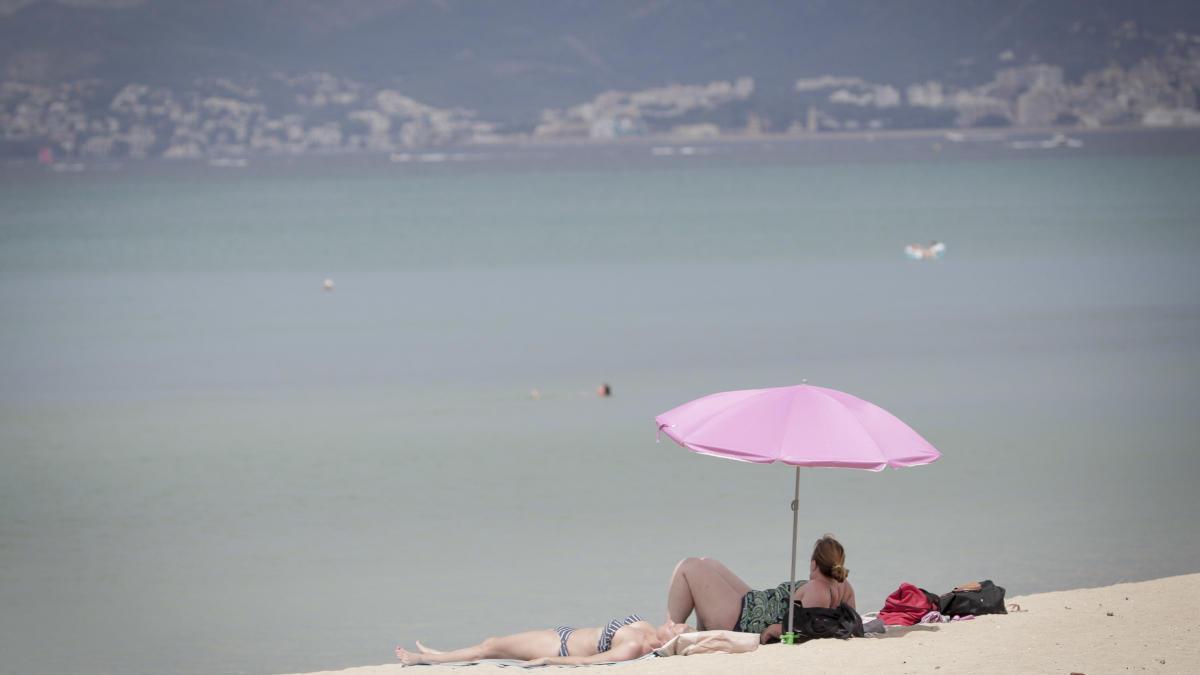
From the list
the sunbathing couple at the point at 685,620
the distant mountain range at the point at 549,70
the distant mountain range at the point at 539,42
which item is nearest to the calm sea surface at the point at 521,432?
the sunbathing couple at the point at 685,620

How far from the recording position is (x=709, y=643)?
7.56 metres

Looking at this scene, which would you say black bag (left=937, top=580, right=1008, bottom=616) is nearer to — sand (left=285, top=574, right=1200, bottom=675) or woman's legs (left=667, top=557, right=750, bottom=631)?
sand (left=285, top=574, right=1200, bottom=675)

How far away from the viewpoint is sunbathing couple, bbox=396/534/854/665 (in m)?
7.66

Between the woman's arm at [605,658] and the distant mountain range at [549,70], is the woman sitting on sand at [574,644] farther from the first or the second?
the distant mountain range at [549,70]

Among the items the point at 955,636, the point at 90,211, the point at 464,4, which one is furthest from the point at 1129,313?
the point at 464,4

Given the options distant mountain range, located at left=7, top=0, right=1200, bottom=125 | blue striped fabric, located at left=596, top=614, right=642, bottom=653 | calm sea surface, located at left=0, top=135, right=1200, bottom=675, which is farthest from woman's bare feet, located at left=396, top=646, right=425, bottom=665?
distant mountain range, located at left=7, top=0, right=1200, bottom=125

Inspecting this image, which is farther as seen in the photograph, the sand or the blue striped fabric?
the blue striped fabric

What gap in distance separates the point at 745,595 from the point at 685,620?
313 mm

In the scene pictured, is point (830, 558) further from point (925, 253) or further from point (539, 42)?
point (539, 42)

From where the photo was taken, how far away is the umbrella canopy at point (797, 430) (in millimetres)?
7469

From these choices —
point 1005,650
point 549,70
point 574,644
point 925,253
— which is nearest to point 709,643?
point 574,644

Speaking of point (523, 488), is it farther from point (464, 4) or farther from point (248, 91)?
point (464, 4)

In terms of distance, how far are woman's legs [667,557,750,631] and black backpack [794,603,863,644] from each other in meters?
0.30

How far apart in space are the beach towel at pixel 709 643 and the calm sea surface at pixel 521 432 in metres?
2.15
